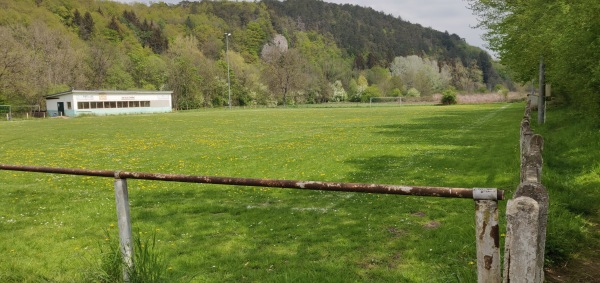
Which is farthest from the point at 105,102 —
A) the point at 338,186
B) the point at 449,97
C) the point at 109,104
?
the point at 338,186

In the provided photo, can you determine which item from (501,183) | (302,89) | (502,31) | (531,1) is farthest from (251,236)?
(302,89)

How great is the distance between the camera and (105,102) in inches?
2832

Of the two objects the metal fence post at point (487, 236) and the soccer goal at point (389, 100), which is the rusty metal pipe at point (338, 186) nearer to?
the metal fence post at point (487, 236)

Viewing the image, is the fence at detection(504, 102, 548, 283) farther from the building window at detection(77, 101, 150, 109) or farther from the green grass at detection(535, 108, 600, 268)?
the building window at detection(77, 101, 150, 109)

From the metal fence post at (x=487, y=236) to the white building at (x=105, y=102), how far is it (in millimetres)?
72768

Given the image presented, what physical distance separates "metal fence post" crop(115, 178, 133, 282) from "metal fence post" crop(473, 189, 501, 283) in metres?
2.87

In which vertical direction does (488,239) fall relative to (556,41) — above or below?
below

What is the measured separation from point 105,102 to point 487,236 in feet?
254

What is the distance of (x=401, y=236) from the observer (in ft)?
22.6

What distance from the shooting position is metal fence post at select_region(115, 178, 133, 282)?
3.76m

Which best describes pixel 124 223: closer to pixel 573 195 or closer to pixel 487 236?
pixel 487 236

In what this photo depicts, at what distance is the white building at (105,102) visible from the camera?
6706 centimetres

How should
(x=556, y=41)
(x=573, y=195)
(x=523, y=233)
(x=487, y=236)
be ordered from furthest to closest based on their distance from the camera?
(x=556, y=41)
(x=573, y=195)
(x=487, y=236)
(x=523, y=233)

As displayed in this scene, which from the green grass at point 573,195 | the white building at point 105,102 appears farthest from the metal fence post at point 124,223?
the white building at point 105,102
